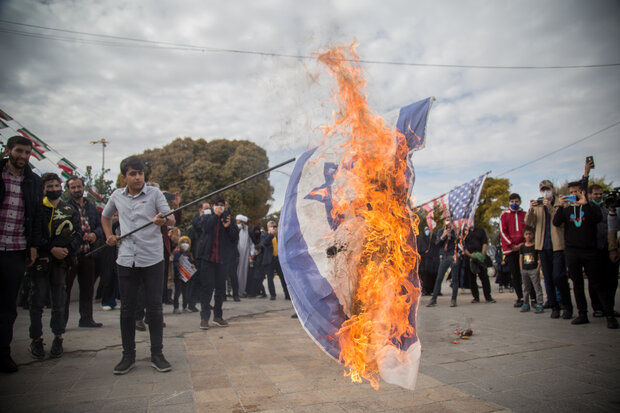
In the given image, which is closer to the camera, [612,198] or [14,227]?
[14,227]

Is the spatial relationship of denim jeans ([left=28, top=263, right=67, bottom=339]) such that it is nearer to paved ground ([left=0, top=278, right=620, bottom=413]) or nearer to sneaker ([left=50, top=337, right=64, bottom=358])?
sneaker ([left=50, top=337, right=64, bottom=358])

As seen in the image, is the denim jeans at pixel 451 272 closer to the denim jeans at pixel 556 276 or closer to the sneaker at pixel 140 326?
the denim jeans at pixel 556 276

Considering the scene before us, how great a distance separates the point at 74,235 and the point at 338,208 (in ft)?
13.2

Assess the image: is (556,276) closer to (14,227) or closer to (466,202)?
(466,202)

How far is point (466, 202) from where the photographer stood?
30.5 feet

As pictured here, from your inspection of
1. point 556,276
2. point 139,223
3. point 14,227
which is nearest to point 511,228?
point 556,276

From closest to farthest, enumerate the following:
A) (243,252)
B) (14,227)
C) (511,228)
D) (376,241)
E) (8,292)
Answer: (376,241) → (8,292) → (14,227) → (511,228) → (243,252)

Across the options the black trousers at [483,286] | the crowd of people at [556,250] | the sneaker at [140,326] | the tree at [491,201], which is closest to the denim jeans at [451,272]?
the crowd of people at [556,250]

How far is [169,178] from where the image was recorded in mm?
31719

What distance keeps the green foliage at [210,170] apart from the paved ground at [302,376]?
23.9 meters

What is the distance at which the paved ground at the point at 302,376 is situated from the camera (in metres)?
3.10

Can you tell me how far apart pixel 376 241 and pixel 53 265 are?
13.8ft

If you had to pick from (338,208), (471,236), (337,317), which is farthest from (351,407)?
(471,236)

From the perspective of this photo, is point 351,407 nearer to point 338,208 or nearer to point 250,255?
point 338,208
